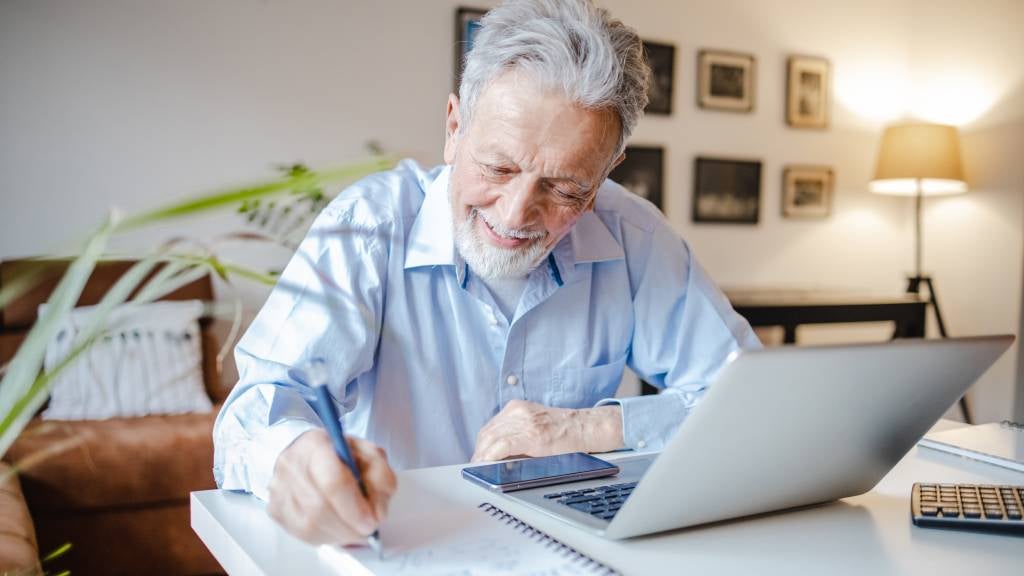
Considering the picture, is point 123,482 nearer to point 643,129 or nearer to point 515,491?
point 515,491

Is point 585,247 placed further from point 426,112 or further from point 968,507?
point 426,112

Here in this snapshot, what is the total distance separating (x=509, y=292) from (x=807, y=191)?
3717 mm

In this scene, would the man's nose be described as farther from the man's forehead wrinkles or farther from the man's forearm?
the man's forearm

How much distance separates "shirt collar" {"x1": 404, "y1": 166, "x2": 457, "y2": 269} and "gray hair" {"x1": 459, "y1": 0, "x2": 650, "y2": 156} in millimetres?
176

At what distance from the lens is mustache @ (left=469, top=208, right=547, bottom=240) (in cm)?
119

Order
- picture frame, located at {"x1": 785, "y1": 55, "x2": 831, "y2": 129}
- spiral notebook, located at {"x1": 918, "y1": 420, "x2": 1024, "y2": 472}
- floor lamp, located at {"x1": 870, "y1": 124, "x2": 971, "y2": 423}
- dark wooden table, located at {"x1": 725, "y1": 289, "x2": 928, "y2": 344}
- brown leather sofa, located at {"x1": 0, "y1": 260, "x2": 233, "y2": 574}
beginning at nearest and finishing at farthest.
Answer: spiral notebook, located at {"x1": 918, "y1": 420, "x2": 1024, "y2": 472}, brown leather sofa, located at {"x1": 0, "y1": 260, "x2": 233, "y2": 574}, dark wooden table, located at {"x1": 725, "y1": 289, "x2": 928, "y2": 344}, floor lamp, located at {"x1": 870, "y1": 124, "x2": 971, "y2": 423}, picture frame, located at {"x1": 785, "y1": 55, "x2": 831, "y2": 129}

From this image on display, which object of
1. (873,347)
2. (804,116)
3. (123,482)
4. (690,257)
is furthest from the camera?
(804,116)

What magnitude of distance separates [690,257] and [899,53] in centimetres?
416

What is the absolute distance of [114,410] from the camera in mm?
2654

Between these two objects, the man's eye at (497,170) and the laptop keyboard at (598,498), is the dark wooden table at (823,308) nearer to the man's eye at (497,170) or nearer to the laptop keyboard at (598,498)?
the man's eye at (497,170)

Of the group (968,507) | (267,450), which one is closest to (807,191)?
(968,507)

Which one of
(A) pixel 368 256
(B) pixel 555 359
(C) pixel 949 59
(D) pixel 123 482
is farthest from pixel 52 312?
(C) pixel 949 59

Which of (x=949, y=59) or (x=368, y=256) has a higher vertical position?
(x=949, y=59)

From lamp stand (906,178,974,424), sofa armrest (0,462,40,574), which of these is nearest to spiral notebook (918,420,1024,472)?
sofa armrest (0,462,40,574)
